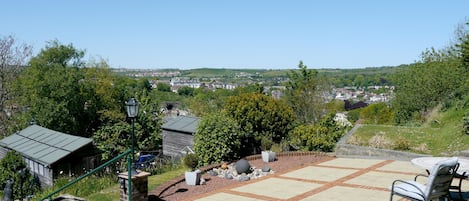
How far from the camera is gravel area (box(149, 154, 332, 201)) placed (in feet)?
36.0

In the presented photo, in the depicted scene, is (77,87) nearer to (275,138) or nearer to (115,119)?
(115,119)

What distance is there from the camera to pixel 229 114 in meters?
16.6

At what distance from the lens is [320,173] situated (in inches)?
503

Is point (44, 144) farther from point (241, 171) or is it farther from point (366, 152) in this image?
point (366, 152)

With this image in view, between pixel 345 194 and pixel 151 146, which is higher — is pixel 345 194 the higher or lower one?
the higher one

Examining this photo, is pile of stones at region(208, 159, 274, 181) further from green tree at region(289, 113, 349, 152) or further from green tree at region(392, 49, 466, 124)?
green tree at region(392, 49, 466, 124)

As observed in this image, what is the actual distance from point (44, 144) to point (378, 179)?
16.2m

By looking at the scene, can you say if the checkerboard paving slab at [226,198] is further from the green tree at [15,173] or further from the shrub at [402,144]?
the green tree at [15,173]

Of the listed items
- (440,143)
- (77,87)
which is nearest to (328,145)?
(440,143)

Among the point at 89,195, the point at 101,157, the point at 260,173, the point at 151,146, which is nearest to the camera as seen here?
the point at 89,195

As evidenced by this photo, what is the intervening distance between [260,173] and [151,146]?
1431 cm

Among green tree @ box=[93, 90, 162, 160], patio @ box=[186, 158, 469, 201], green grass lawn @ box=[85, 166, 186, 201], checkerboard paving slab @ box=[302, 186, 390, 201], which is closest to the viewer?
checkerboard paving slab @ box=[302, 186, 390, 201]

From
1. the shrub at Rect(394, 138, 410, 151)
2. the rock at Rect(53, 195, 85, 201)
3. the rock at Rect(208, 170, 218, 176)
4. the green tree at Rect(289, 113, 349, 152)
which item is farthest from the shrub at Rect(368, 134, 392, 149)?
the rock at Rect(53, 195, 85, 201)

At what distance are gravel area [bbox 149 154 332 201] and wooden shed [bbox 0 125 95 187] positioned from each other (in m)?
7.98
